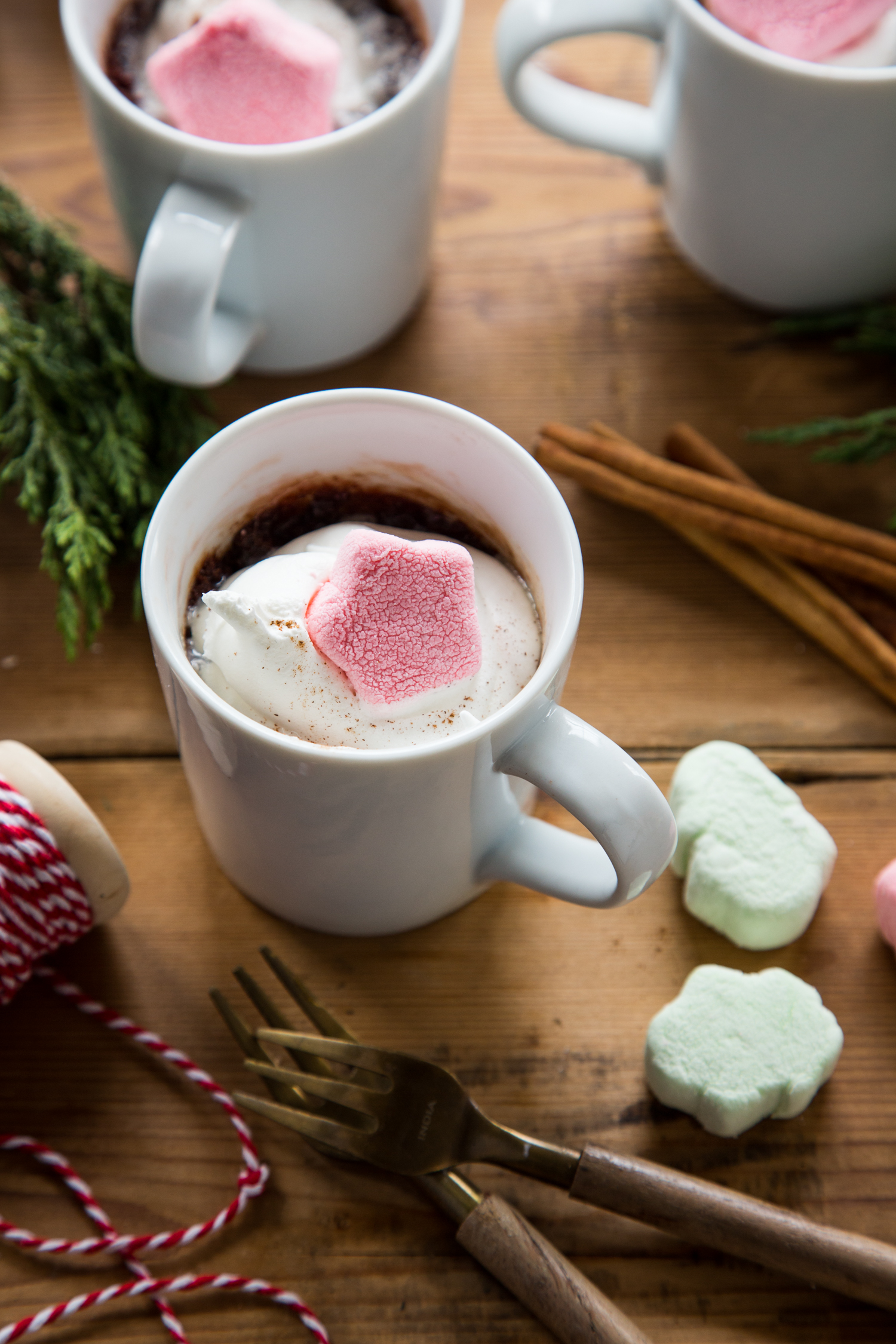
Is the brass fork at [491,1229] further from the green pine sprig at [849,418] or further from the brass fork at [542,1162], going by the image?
the green pine sprig at [849,418]

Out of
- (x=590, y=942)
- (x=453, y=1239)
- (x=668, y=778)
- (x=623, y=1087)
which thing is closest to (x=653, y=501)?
(x=668, y=778)

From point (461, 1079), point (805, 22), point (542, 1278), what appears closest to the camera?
point (542, 1278)

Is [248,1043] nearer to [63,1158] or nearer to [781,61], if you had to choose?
[63,1158]

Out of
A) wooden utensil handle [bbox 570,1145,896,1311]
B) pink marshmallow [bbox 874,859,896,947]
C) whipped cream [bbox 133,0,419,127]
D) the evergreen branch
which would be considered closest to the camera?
wooden utensil handle [bbox 570,1145,896,1311]

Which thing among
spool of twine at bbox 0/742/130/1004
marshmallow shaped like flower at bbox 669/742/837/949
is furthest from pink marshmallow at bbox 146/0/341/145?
marshmallow shaped like flower at bbox 669/742/837/949

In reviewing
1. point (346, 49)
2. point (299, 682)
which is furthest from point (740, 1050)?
point (346, 49)

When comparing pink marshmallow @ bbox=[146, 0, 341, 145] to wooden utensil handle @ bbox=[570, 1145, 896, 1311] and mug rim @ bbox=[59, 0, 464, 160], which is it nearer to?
mug rim @ bbox=[59, 0, 464, 160]
